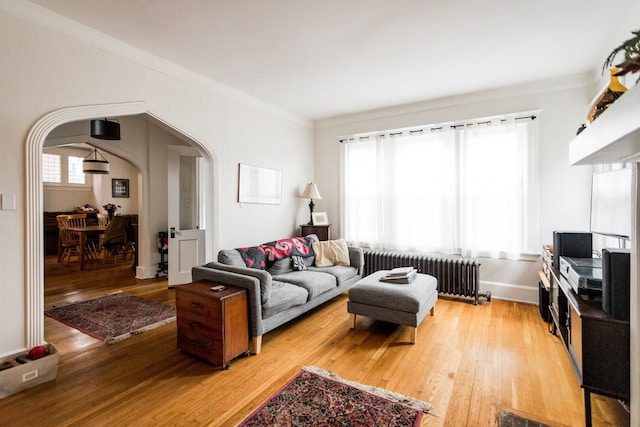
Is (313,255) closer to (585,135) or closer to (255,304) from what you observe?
(255,304)

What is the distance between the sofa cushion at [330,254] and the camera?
162 inches

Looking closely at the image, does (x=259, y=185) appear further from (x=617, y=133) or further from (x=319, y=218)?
(x=617, y=133)

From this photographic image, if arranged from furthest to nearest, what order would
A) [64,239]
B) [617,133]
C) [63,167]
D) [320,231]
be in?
1. [63,167]
2. [64,239]
3. [320,231]
4. [617,133]

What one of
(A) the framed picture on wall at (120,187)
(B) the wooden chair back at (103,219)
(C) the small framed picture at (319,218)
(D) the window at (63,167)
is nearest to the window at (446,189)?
(C) the small framed picture at (319,218)

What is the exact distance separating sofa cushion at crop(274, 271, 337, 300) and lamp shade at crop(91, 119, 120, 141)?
122 inches

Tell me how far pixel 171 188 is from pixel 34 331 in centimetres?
265

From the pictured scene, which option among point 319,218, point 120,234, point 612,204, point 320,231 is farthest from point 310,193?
point 120,234

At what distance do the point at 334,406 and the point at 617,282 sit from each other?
1743mm

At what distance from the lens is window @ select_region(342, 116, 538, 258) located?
380 centimetres

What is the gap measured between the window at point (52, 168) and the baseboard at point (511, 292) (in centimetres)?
1071

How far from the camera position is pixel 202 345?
2.44 metres

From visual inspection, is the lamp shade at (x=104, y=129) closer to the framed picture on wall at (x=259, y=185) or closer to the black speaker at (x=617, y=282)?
the framed picture on wall at (x=259, y=185)

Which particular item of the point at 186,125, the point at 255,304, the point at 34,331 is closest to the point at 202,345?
the point at 255,304

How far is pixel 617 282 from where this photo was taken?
5.08 ft
